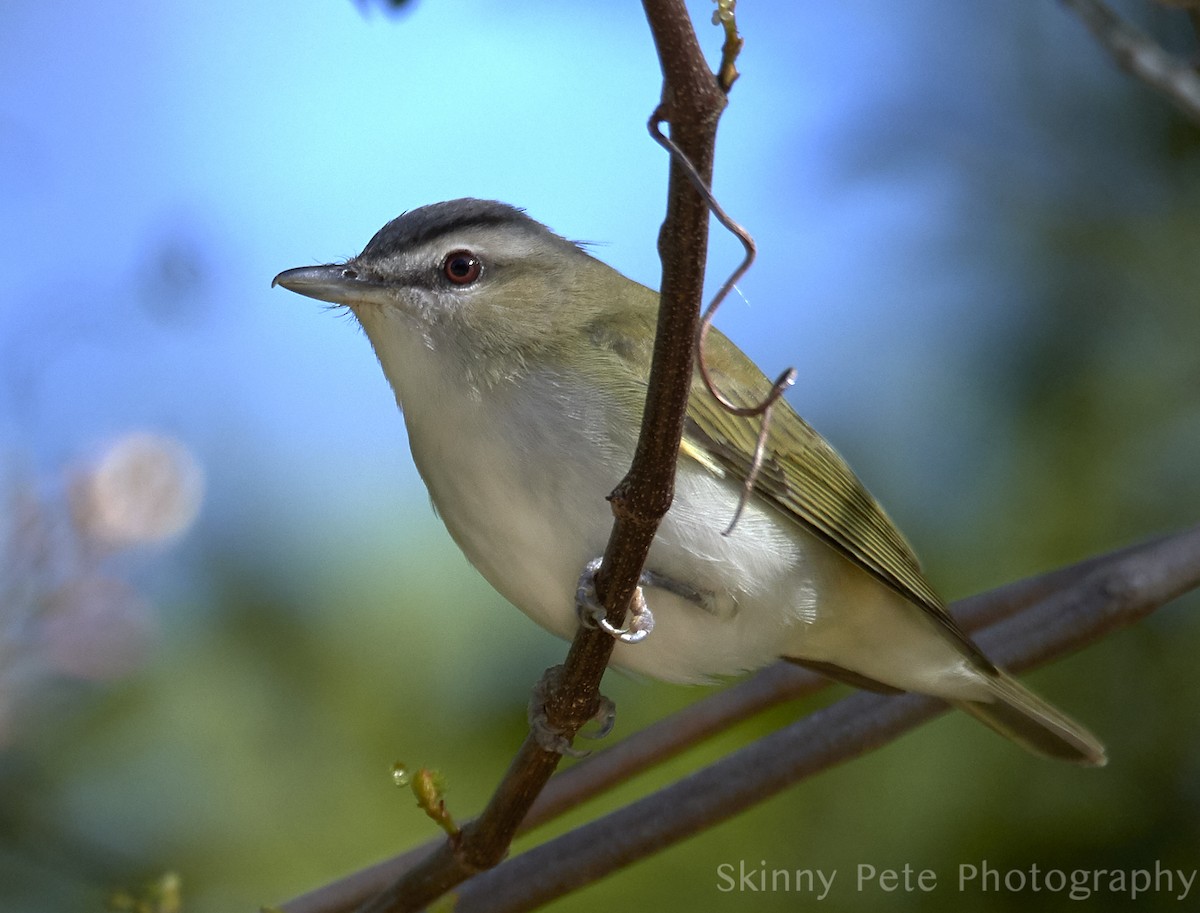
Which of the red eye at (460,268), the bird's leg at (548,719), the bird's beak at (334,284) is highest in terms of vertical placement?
the red eye at (460,268)

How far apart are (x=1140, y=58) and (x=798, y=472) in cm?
118

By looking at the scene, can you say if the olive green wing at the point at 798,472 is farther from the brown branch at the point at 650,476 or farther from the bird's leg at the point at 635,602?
the brown branch at the point at 650,476

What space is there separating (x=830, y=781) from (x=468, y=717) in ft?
3.26

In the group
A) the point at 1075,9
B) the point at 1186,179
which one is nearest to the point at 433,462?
the point at 1075,9

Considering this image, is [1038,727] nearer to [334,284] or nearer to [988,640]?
[988,640]

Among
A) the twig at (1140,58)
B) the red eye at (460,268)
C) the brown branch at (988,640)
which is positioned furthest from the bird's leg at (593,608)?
the twig at (1140,58)

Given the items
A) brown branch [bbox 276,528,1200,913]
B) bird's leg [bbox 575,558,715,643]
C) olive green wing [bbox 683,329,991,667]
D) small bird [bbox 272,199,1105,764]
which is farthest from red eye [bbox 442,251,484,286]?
brown branch [bbox 276,528,1200,913]

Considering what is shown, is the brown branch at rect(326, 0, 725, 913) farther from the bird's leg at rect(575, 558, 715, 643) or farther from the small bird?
the small bird

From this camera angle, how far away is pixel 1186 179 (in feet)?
13.8

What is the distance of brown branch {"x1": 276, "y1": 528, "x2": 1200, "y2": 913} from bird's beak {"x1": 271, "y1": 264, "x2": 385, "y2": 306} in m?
1.20

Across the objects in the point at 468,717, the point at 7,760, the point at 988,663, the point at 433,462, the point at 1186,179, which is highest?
the point at 1186,179

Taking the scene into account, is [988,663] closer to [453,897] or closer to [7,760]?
[453,897]

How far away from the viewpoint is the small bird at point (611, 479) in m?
2.69

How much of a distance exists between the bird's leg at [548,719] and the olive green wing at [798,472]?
542 millimetres
